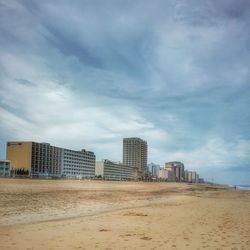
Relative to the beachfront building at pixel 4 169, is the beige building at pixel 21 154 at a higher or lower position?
higher

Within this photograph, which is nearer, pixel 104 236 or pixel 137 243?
pixel 137 243

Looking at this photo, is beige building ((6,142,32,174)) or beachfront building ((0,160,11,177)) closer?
beachfront building ((0,160,11,177))

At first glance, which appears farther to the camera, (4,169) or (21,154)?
(21,154)

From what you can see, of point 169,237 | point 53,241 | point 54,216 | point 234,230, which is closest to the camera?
point 53,241

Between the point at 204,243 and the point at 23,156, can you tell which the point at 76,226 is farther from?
the point at 23,156

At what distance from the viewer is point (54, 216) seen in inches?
980

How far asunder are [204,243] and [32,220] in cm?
1171

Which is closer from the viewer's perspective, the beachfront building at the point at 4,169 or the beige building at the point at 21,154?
the beachfront building at the point at 4,169

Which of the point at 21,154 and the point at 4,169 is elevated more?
the point at 21,154

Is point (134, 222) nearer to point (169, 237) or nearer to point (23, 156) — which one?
point (169, 237)

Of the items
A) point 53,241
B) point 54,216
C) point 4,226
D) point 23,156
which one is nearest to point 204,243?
point 53,241

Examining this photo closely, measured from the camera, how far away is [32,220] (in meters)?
22.2

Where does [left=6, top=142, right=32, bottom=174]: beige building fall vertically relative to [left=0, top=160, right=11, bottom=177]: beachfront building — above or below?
above

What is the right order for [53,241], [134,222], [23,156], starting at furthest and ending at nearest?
[23,156] < [134,222] < [53,241]
